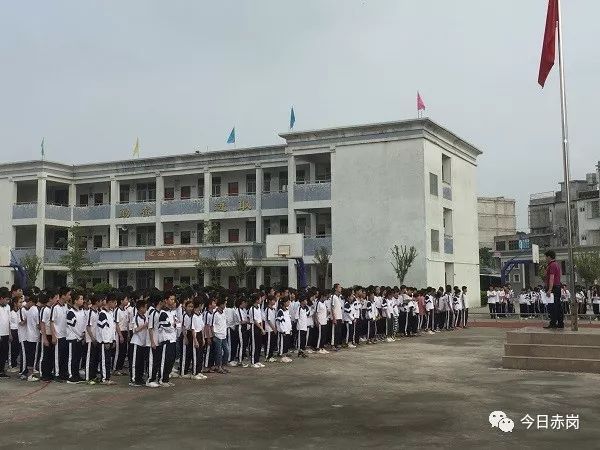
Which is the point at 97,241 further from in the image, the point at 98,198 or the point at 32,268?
the point at 32,268

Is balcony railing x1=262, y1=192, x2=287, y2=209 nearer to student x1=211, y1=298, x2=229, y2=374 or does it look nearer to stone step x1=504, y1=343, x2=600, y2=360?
student x1=211, y1=298, x2=229, y2=374

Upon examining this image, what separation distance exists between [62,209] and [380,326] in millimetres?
27544

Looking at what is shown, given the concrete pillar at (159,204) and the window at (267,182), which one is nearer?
the window at (267,182)

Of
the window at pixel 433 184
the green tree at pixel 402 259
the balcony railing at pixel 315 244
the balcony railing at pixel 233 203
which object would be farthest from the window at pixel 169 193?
the window at pixel 433 184

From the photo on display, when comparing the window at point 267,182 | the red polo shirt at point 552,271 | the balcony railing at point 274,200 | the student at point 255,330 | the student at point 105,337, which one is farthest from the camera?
the window at point 267,182

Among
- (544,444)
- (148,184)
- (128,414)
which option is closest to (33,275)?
(148,184)

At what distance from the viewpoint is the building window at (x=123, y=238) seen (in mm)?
40812

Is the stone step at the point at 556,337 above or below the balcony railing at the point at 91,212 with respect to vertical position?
below

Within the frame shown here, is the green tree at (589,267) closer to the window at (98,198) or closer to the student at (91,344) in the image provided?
the window at (98,198)

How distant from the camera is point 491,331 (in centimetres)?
2256

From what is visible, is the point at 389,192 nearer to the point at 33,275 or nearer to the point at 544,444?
the point at 33,275

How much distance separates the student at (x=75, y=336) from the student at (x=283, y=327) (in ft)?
14.0

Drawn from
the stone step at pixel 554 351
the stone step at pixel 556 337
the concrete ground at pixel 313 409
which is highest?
the stone step at pixel 556 337

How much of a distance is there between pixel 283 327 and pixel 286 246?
14436 mm
